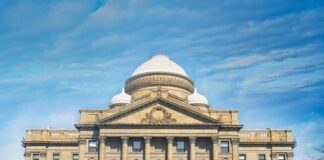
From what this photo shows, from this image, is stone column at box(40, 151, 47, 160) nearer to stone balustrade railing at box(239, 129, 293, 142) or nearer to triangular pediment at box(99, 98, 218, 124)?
triangular pediment at box(99, 98, 218, 124)

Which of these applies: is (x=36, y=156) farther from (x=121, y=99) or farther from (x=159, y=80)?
(x=159, y=80)

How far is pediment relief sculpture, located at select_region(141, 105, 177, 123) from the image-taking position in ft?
215

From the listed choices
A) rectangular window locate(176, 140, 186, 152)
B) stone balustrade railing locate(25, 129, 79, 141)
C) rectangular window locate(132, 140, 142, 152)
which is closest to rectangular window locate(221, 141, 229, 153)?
rectangular window locate(176, 140, 186, 152)

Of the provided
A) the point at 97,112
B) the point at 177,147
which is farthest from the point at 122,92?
the point at 177,147

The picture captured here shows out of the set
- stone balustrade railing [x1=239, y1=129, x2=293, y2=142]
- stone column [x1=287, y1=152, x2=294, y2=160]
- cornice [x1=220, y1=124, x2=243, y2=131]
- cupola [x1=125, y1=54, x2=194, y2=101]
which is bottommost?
stone column [x1=287, y1=152, x2=294, y2=160]

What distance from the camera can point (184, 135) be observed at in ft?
214

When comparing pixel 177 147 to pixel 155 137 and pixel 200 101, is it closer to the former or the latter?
pixel 155 137

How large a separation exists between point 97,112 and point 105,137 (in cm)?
433

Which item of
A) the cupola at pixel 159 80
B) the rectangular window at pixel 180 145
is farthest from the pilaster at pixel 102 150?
the cupola at pixel 159 80

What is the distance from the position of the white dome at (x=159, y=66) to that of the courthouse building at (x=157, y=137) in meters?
12.8

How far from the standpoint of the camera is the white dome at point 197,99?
74494 mm

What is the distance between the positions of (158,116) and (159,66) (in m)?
16.6

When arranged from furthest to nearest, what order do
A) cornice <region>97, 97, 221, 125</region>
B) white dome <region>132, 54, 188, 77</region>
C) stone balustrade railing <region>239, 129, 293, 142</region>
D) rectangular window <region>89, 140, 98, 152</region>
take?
white dome <region>132, 54, 188, 77</region> → stone balustrade railing <region>239, 129, 293, 142</region> → rectangular window <region>89, 140, 98, 152</region> → cornice <region>97, 97, 221, 125</region>

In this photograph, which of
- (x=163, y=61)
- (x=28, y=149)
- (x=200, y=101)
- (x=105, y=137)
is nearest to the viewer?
(x=105, y=137)
